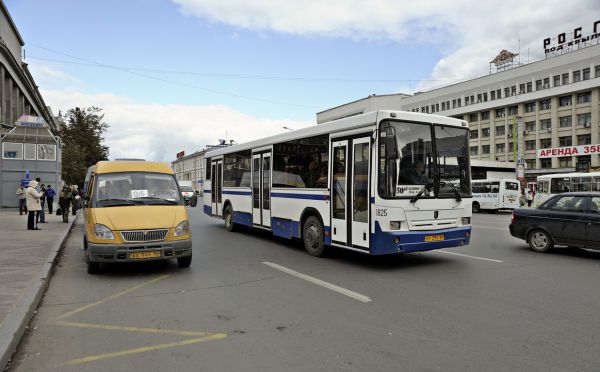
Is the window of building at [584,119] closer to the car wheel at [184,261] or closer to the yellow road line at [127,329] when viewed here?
the car wheel at [184,261]

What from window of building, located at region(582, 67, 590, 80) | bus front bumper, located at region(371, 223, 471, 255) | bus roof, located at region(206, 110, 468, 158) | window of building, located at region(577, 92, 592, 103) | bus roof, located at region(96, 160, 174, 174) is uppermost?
window of building, located at region(582, 67, 590, 80)

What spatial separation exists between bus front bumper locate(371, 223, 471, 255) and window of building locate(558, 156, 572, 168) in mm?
61861

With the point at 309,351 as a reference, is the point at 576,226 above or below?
above

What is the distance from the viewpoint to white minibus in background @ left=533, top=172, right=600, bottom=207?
2652 cm

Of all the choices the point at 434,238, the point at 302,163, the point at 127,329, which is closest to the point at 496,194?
the point at 302,163

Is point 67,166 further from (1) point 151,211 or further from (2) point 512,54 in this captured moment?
(2) point 512,54

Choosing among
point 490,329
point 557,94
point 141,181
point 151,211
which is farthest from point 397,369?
point 557,94

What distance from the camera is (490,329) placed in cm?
511

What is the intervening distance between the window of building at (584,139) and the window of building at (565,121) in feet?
7.74

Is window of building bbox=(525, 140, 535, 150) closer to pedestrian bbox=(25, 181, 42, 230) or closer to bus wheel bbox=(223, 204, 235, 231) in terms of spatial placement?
bus wheel bbox=(223, 204, 235, 231)

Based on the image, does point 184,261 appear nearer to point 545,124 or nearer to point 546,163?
point 546,163

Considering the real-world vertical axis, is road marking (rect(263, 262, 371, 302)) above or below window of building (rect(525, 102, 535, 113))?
below

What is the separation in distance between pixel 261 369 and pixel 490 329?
2729mm

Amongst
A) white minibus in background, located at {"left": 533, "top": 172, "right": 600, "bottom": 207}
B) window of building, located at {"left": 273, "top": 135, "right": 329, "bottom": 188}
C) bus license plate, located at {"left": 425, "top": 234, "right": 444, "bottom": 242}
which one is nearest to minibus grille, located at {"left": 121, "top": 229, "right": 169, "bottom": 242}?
window of building, located at {"left": 273, "top": 135, "right": 329, "bottom": 188}
